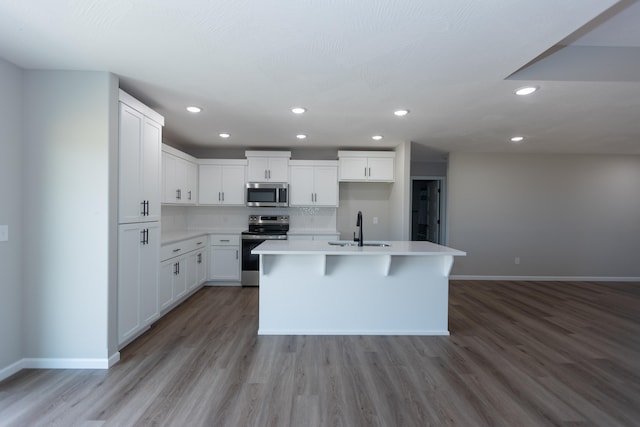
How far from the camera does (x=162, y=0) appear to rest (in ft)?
4.99

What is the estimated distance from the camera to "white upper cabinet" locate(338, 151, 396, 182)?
4980 mm

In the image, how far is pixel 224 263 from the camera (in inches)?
191

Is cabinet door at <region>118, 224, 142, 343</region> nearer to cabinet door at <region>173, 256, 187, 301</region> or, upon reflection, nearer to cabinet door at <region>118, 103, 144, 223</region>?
cabinet door at <region>118, 103, 144, 223</region>

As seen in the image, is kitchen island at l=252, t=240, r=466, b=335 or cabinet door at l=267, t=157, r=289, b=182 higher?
cabinet door at l=267, t=157, r=289, b=182

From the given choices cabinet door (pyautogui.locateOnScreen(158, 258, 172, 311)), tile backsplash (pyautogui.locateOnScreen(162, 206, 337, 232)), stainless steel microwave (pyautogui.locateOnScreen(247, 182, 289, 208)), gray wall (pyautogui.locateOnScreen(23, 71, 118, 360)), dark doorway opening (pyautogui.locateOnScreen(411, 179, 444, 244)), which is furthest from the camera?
dark doorway opening (pyautogui.locateOnScreen(411, 179, 444, 244))

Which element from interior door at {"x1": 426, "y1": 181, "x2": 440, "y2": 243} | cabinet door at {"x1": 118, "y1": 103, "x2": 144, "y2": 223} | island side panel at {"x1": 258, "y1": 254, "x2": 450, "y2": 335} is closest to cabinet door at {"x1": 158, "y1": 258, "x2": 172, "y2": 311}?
cabinet door at {"x1": 118, "y1": 103, "x2": 144, "y2": 223}

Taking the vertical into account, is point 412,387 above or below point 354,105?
below

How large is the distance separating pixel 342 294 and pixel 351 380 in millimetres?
958

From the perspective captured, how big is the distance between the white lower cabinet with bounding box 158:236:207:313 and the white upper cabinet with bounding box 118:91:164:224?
2.42 feet

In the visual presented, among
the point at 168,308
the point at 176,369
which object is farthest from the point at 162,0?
the point at 168,308

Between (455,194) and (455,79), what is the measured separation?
3.51 metres

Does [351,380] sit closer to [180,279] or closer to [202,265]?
[180,279]

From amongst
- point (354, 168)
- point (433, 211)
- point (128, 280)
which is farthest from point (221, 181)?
point (433, 211)

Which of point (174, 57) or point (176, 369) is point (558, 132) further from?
point (176, 369)
